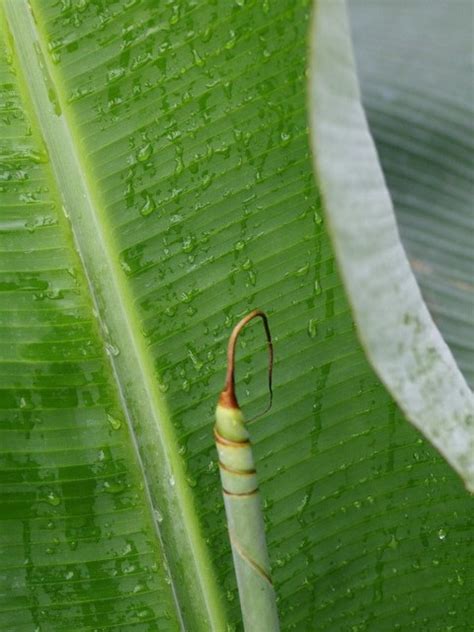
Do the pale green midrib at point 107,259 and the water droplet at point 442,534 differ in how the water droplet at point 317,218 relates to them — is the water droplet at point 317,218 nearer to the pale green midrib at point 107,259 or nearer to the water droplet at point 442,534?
the pale green midrib at point 107,259

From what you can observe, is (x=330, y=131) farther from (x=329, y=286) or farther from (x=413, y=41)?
(x=329, y=286)

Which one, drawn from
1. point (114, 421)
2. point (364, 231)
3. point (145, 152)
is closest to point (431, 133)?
point (364, 231)

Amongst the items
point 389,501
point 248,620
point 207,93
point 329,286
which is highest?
point 207,93

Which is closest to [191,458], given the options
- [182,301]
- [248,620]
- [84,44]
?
[182,301]

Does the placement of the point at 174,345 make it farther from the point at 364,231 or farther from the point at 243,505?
the point at 364,231

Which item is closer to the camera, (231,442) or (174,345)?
(231,442)

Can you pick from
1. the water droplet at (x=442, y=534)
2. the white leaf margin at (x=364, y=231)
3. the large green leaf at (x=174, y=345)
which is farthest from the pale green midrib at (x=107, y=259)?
the white leaf margin at (x=364, y=231)

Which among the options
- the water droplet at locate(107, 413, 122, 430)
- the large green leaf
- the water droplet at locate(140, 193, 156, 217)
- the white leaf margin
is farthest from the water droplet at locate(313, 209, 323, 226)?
the white leaf margin
